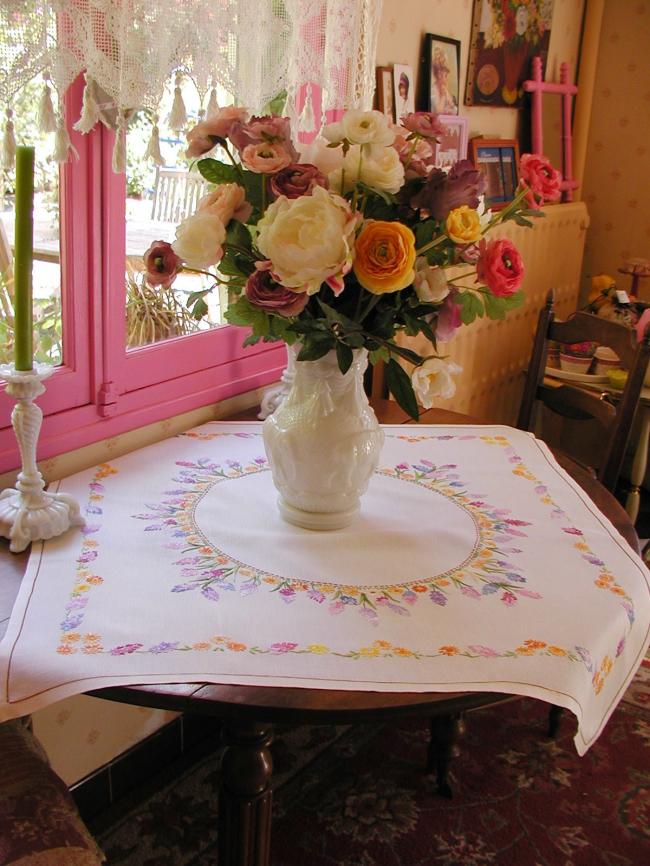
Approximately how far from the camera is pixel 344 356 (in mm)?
1212

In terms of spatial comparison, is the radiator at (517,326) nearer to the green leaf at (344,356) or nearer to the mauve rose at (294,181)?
the green leaf at (344,356)

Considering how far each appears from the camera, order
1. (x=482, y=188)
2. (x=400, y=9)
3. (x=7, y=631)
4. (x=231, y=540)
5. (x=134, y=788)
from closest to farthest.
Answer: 1. (x=7, y=631)
2. (x=482, y=188)
3. (x=231, y=540)
4. (x=134, y=788)
5. (x=400, y=9)

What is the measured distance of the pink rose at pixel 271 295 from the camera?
112 cm

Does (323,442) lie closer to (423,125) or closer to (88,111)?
(423,125)

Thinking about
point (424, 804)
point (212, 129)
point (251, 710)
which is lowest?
point (424, 804)

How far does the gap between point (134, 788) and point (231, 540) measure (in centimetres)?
87

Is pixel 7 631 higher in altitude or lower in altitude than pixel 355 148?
lower

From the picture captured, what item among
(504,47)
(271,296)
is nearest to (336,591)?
(271,296)

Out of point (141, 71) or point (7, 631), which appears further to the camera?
point (141, 71)

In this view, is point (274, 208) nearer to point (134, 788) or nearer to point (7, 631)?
point (7, 631)

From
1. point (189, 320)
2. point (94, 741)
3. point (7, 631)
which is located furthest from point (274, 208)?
point (94, 741)

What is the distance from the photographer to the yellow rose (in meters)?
1.15

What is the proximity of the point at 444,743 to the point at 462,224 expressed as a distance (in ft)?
3.84

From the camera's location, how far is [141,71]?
4.38 feet
